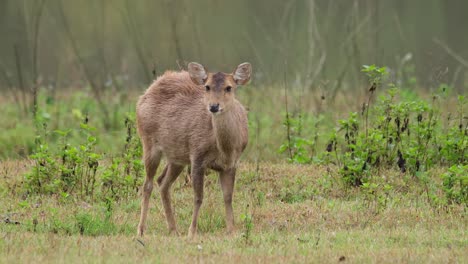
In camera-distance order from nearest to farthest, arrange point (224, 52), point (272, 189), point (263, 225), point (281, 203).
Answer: point (263, 225), point (281, 203), point (272, 189), point (224, 52)

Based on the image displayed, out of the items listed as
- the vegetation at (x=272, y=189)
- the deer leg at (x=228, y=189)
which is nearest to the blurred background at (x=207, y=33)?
the vegetation at (x=272, y=189)

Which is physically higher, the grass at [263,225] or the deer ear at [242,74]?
the deer ear at [242,74]

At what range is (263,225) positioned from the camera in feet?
29.3

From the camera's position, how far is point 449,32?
25.2 metres

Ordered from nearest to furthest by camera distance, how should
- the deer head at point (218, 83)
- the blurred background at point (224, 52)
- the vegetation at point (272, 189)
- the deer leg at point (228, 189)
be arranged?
the vegetation at point (272, 189) → the deer head at point (218, 83) → the deer leg at point (228, 189) → the blurred background at point (224, 52)

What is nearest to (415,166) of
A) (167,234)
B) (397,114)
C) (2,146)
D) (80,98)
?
(397,114)

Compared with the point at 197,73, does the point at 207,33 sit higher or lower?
higher

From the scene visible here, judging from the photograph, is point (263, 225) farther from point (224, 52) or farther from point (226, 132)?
point (224, 52)

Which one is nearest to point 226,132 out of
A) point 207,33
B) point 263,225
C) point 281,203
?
point 263,225

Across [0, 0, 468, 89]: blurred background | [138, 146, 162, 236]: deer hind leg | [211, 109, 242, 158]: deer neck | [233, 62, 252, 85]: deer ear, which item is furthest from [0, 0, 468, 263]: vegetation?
[0, 0, 468, 89]: blurred background

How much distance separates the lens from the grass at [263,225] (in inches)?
290

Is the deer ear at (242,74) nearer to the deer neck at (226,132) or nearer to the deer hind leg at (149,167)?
the deer neck at (226,132)

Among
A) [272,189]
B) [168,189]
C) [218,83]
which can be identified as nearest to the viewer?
[218,83]

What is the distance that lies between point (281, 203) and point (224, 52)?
11.3 meters
